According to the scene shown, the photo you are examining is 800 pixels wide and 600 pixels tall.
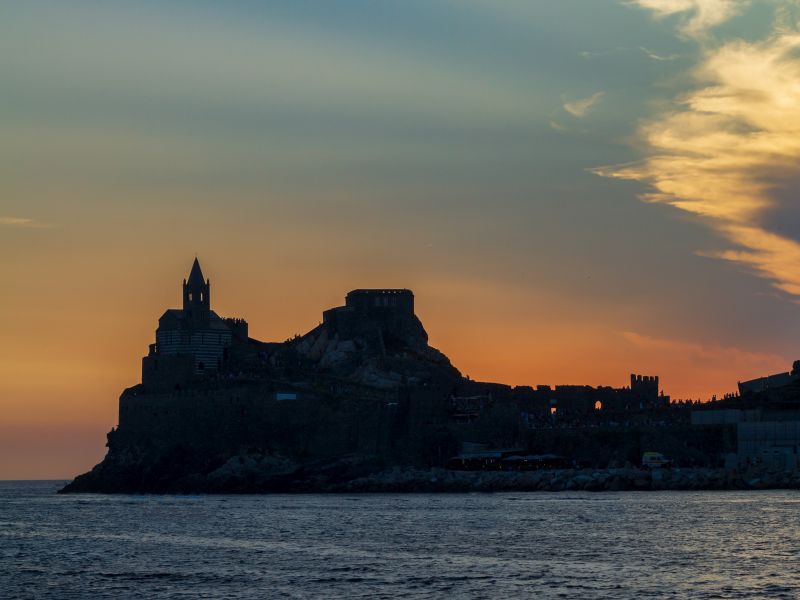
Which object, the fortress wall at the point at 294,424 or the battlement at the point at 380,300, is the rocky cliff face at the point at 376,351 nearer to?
the battlement at the point at 380,300

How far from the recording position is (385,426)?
4473 inches

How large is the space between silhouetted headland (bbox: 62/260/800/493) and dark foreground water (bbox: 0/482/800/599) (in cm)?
1672

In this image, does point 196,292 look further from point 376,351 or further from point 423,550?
point 423,550

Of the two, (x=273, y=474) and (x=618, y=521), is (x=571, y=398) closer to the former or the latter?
(x=273, y=474)

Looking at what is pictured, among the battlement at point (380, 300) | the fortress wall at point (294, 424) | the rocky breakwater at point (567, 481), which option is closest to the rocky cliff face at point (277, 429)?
the fortress wall at point (294, 424)

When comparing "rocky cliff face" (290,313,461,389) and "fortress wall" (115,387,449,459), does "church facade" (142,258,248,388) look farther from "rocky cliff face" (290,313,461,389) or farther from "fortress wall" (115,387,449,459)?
"rocky cliff face" (290,313,461,389)

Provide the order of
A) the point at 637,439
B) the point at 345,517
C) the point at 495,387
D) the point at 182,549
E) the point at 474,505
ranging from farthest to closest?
1. the point at 495,387
2. the point at 637,439
3. the point at 474,505
4. the point at 345,517
5. the point at 182,549

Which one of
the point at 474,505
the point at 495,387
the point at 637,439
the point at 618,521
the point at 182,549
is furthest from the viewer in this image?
the point at 495,387

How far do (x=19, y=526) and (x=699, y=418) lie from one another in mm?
52609

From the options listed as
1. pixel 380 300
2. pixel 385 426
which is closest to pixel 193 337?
pixel 380 300

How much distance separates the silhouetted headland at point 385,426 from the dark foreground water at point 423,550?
16.7 metres

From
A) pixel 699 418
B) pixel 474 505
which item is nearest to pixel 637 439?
pixel 699 418

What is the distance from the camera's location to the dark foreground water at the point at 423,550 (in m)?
46.7

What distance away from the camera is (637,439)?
357 ft
